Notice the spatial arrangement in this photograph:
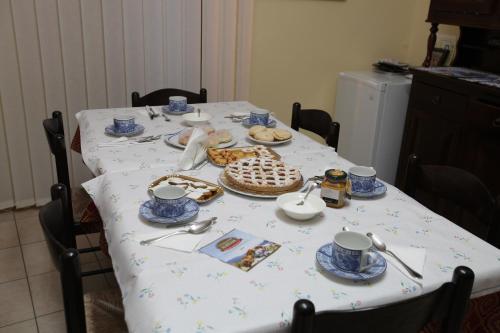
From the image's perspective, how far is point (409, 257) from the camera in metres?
1.10

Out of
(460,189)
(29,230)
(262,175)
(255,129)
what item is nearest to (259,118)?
(255,129)

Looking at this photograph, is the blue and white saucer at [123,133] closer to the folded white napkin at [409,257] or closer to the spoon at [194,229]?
the spoon at [194,229]

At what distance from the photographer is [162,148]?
5.80 feet

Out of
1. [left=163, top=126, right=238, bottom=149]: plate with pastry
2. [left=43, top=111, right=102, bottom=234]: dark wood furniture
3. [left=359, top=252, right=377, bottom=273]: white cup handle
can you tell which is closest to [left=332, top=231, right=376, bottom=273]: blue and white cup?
[left=359, top=252, right=377, bottom=273]: white cup handle

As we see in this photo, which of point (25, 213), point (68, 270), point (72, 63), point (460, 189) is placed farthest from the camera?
point (25, 213)

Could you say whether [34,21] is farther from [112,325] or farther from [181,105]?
[112,325]

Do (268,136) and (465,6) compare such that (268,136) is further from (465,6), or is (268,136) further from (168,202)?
(465,6)

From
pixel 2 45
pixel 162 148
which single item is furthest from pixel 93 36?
pixel 162 148

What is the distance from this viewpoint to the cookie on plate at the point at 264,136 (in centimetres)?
186

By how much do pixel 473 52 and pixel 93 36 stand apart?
239cm

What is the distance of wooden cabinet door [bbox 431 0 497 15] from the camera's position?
2.53 metres

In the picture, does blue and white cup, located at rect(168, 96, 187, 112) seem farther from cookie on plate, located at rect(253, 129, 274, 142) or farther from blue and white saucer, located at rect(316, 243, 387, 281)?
blue and white saucer, located at rect(316, 243, 387, 281)

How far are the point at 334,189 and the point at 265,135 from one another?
606 mm

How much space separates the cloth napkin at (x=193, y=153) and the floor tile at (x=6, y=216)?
1684 mm
